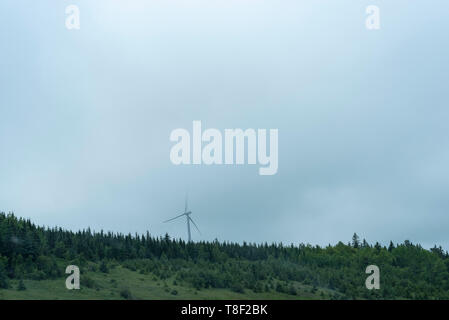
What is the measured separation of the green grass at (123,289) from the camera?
83938mm

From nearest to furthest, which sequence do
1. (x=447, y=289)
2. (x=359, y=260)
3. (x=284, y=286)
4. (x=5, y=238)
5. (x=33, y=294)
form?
(x=33, y=294) < (x=5, y=238) < (x=284, y=286) < (x=447, y=289) < (x=359, y=260)

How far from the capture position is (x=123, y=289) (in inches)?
3784

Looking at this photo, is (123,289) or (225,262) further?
(225,262)

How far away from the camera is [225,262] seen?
495ft

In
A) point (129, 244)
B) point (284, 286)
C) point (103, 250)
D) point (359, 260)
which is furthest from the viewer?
point (359, 260)

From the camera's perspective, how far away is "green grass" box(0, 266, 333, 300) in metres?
83.9

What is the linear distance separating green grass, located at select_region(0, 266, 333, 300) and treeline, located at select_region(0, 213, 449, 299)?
2661 millimetres

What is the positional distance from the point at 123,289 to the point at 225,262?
188 ft

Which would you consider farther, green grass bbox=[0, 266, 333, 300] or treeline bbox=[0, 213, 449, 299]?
treeline bbox=[0, 213, 449, 299]
